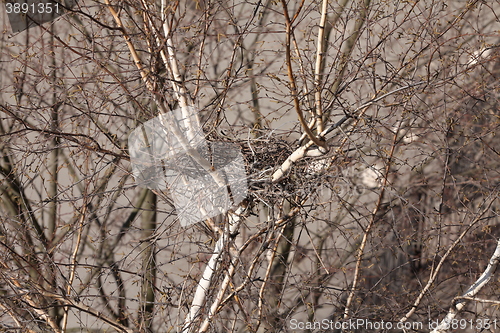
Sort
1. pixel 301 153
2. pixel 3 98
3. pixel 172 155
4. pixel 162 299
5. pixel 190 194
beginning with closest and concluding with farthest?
pixel 301 153, pixel 172 155, pixel 190 194, pixel 162 299, pixel 3 98

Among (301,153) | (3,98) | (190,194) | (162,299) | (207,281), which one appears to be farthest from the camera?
(3,98)

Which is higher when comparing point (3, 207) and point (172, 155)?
point (3, 207)

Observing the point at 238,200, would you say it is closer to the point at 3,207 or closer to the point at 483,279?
the point at 483,279

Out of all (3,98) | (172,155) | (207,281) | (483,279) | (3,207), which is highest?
(3,98)

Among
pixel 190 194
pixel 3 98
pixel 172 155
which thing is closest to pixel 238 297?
pixel 190 194

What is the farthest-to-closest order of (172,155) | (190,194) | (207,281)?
(207,281) < (190,194) < (172,155)

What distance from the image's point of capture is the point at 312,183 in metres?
2.83

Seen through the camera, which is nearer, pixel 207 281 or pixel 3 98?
pixel 207 281

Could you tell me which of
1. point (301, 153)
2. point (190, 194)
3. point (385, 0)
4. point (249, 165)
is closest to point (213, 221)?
point (190, 194)

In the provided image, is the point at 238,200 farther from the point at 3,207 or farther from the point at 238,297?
the point at 3,207

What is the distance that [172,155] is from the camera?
9.24 ft

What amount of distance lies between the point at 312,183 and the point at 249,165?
0.36m

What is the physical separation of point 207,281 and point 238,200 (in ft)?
2.17

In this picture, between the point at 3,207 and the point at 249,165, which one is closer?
the point at 249,165
